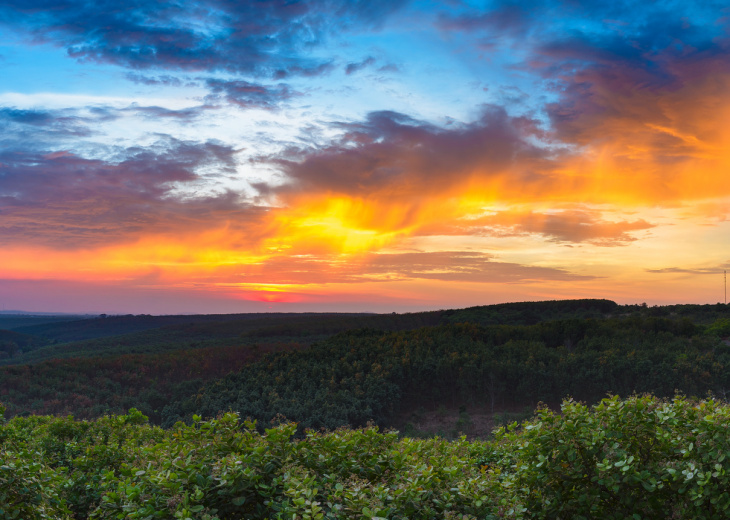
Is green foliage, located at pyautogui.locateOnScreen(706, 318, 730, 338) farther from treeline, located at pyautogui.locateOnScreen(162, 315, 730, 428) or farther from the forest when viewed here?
treeline, located at pyautogui.locateOnScreen(162, 315, 730, 428)

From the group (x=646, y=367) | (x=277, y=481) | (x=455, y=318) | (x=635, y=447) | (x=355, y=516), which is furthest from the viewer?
(x=455, y=318)

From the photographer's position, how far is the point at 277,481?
4352 mm

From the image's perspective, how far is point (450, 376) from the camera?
68.8 ft

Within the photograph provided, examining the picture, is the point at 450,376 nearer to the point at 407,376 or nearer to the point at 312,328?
the point at 407,376

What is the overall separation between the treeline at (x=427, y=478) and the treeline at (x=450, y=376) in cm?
1264

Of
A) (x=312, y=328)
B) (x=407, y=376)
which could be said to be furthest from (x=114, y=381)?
(x=312, y=328)

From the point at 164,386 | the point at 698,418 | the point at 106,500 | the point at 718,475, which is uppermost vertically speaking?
the point at 698,418

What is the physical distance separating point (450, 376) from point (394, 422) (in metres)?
3.44

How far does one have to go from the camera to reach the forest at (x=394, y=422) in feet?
14.1

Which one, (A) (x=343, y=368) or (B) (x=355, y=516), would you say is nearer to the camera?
(B) (x=355, y=516)

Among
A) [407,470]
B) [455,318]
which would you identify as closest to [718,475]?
[407,470]

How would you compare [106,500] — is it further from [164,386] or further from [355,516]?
[164,386]

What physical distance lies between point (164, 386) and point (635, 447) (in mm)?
22929

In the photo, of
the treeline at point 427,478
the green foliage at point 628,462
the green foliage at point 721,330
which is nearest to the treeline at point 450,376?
the green foliage at point 721,330
